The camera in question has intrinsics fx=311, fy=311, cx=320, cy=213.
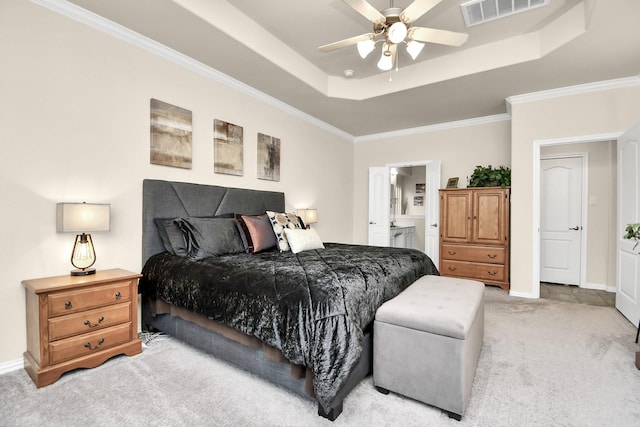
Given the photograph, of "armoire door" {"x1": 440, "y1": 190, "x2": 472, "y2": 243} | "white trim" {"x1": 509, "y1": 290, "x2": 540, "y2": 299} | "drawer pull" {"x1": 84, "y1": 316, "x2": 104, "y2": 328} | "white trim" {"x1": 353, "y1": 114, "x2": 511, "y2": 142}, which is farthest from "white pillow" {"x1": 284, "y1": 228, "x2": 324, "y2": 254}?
"white trim" {"x1": 353, "y1": 114, "x2": 511, "y2": 142}

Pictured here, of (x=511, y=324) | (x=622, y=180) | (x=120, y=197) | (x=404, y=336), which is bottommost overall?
(x=511, y=324)

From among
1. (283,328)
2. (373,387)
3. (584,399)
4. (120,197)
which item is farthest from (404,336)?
(120,197)

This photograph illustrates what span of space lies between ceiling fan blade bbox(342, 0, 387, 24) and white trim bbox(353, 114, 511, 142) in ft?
11.6

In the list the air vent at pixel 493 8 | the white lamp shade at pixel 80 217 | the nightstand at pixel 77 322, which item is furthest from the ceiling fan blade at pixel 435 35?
the nightstand at pixel 77 322

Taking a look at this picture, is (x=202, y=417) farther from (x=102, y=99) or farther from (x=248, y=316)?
(x=102, y=99)

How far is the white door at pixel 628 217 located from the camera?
3.06m

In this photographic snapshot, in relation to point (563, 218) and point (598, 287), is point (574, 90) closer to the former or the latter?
point (563, 218)

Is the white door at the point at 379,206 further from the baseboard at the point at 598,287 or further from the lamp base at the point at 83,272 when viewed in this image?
the lamp base at the point at 83,272

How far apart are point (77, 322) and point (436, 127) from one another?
18.0 ft

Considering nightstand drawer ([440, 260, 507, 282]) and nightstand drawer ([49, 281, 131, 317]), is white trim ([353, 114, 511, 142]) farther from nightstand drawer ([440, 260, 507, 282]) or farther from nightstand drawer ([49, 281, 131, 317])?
nightstand drawer ([49, 281, 131, 317])

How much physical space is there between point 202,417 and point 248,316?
0.55 metres

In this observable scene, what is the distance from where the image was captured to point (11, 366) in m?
2.13

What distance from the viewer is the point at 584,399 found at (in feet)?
6.01

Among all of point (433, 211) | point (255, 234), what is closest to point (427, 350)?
point (255, 234)
